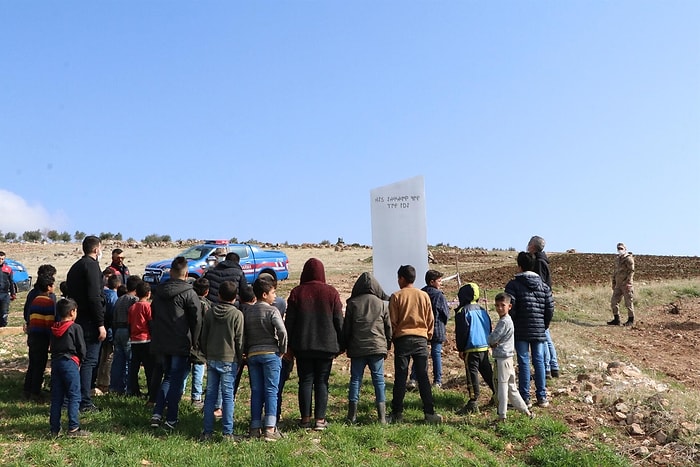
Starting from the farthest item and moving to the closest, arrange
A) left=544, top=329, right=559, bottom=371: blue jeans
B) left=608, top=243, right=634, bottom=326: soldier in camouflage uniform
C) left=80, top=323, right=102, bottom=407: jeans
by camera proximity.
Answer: left=608, top=243, right=634, bottom=326: soldier in camouflage uniform → left=544, top=329, right=559, bottom=371: blue jeans → left=80, top=323, right=102, bottom=407: jeans

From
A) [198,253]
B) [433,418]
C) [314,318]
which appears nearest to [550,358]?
[433,418]

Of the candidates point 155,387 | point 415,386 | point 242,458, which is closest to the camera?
point 242,458

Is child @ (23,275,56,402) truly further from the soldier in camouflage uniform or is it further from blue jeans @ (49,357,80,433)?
the soldier in camouflage uniform

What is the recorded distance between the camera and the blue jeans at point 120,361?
24.2 feet

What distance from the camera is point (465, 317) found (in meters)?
7.12

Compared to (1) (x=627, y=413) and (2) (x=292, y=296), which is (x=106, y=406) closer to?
(2) (x=292, y=296)

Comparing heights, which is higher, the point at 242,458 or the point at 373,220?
the point at 373,220

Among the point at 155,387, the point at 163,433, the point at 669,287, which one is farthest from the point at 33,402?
the point at 669,287

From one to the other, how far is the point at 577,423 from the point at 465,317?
6.13 ft

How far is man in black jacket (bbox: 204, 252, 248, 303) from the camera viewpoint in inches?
304

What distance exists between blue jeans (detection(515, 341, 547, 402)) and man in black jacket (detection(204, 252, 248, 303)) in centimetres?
363

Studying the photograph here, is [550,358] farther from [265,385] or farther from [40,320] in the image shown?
[40,320]

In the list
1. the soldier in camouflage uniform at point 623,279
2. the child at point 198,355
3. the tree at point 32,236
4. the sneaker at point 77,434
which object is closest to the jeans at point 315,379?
the child at point 198,355

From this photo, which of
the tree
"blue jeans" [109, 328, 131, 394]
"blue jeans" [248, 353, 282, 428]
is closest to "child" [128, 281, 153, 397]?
"blue jeans" [109, 328, 131, 394]
